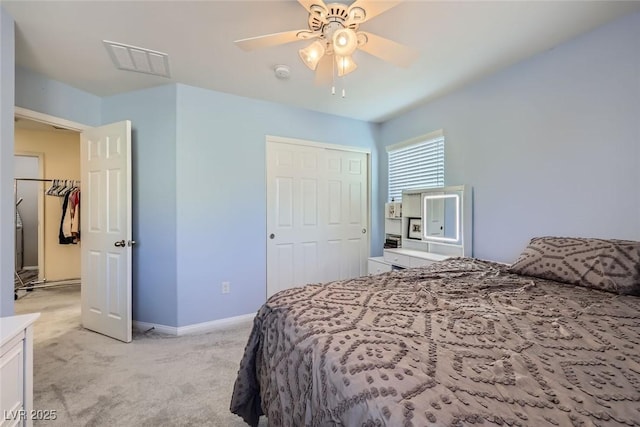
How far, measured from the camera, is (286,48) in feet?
7.15

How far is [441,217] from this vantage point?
3.06 m

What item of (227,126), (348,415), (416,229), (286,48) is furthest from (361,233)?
(348,415)

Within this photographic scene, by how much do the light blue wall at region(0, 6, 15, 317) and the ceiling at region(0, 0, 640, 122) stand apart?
245 millimetres

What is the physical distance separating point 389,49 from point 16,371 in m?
2.34

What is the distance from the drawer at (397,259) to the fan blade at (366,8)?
7.26ft

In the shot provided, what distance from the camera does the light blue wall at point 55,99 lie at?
2.41m

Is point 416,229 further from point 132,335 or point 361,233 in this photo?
point 132,335

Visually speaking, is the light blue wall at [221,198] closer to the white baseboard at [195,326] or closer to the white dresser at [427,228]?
the white baseboard at [195,326]

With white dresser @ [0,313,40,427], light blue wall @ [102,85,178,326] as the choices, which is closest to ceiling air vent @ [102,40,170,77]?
light blue wall @ [102,85,178,326]

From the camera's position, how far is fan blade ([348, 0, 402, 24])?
53.9 inches

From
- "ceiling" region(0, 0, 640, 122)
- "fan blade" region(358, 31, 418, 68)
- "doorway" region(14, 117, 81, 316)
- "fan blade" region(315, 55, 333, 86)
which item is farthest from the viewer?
"doorway" region(14, 117, 81, 316)

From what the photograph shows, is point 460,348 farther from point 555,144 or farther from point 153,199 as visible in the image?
point 153,199

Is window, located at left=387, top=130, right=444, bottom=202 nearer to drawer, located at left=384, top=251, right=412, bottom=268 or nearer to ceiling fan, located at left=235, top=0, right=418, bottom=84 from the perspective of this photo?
drawer, located at left=384, top=251, right=412, bottom=268

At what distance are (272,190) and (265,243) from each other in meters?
0.61
